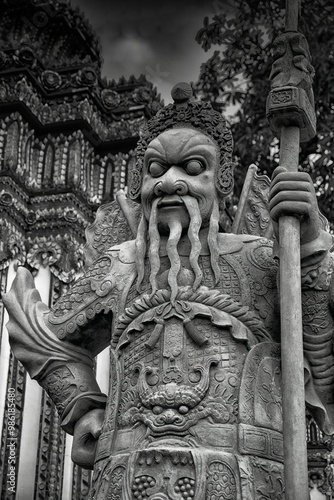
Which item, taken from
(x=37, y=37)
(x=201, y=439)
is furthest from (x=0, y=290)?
(x=201, y=439)

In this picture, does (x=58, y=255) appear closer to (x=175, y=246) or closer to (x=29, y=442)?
(x=29, y=442)

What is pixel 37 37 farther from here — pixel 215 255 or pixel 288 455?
pixel 288 455

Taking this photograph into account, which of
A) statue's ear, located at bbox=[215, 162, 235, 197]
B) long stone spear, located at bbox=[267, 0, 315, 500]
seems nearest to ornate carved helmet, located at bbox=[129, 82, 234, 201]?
statue's ear, located at bbox=[215, 162, 235, 197]

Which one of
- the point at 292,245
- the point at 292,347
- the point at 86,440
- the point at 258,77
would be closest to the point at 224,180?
the point at 292,245

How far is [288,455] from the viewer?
146 inches

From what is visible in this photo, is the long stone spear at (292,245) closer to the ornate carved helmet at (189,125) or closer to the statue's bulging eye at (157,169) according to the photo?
the ornate carved helmet at (189,125)

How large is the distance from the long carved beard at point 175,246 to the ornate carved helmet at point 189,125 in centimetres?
23

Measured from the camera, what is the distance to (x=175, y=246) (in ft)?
14.6

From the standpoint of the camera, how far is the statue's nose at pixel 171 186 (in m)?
4.50

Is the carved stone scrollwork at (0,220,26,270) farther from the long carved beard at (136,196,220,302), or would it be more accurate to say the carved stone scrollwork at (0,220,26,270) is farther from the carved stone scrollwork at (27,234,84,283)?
the long carved beard at (136,196,220,302)

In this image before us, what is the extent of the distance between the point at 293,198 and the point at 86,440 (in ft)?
5.04

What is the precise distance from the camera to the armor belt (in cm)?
398

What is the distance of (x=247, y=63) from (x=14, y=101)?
2603 mm

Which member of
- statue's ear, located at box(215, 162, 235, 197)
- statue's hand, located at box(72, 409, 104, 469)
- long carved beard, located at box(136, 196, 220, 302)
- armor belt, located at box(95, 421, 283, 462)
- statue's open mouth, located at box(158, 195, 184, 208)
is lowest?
armor belt, located at box(95, 421, 283, 462)
